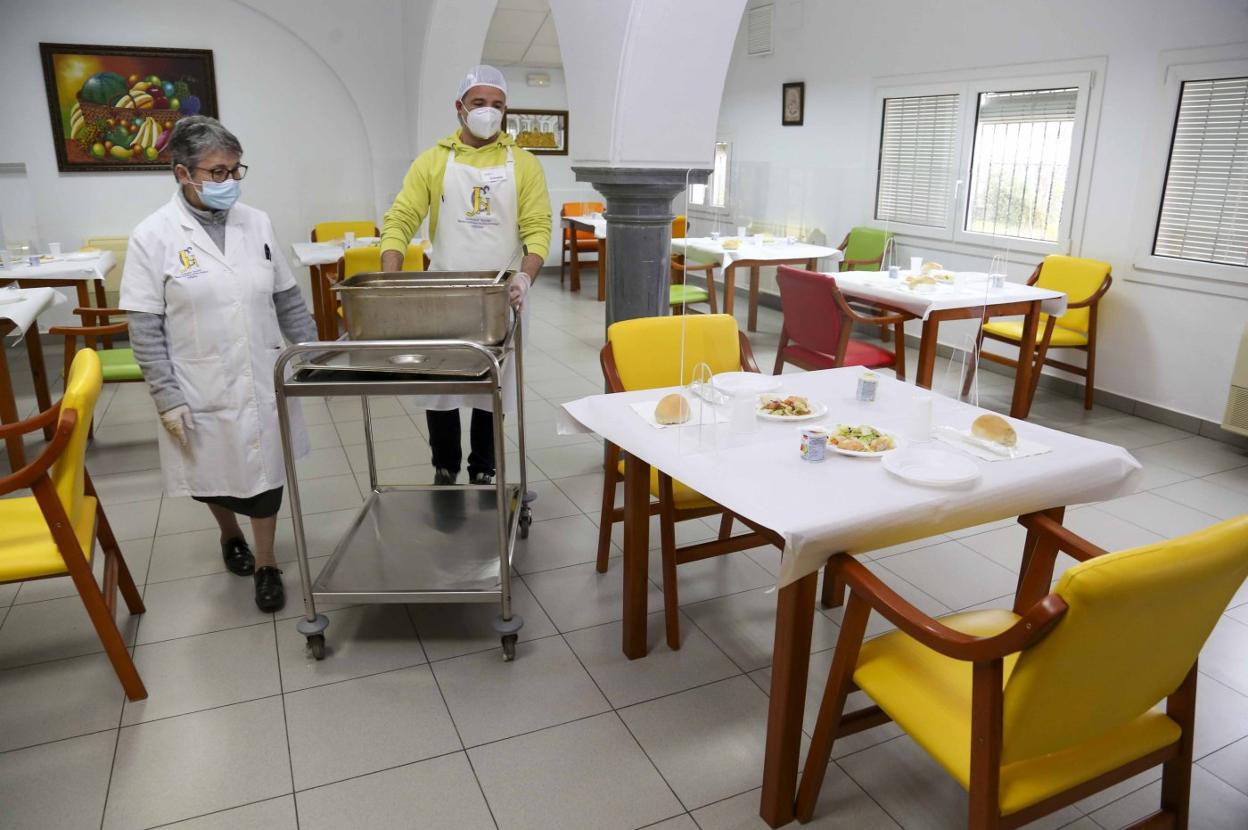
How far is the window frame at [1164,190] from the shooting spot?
13.8 feet

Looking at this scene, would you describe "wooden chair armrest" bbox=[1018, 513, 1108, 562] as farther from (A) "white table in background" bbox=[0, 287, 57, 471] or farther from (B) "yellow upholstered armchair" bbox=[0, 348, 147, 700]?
(A) "white table in background" bbox=[0, 287, 57, 471]

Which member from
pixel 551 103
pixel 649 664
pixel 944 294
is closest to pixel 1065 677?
pixel 649 664

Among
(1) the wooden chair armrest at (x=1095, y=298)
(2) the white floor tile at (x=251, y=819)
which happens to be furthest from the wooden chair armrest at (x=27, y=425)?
(1) the wooden chair armrest at (x=1095, y=298)

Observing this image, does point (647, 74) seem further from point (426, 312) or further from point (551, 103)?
point (551, 103)

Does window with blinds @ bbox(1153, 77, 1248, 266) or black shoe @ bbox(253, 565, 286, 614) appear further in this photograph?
window with blinds @ bbox(1153, 77, 1248, 266)

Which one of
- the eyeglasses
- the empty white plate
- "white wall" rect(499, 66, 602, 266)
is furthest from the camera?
"white wall" rect(499, 66, 602, 266)

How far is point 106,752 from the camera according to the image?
2.03 m

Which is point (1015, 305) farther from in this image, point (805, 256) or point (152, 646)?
point (152, 646)

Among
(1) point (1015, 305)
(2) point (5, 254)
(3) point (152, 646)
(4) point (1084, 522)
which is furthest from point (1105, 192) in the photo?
(2) point (5, 254)

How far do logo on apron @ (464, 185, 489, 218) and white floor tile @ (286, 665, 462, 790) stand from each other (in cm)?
163

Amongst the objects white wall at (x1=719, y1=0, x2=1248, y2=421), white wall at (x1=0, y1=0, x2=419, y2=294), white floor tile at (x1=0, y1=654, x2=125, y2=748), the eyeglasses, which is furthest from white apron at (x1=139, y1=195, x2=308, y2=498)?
white wall at (x1=0, y1=0, x2=419, y2=294)

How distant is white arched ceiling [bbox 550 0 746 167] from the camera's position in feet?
10.0

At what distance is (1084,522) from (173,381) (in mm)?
3308

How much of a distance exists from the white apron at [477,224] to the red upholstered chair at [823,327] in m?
1.61
